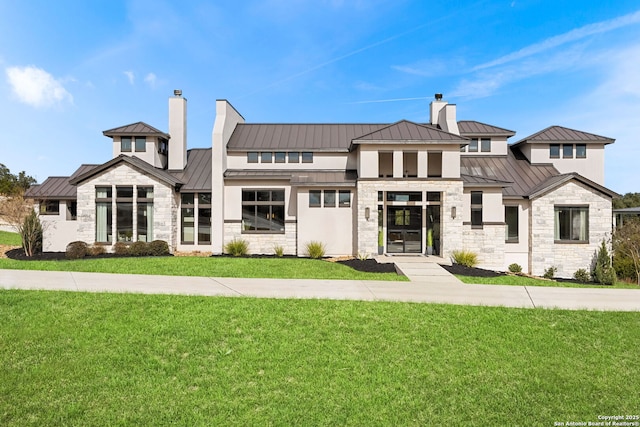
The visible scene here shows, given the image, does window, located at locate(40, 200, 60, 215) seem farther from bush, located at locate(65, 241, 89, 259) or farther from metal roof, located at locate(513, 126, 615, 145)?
metal roof, located at locate(513, 126, 615, 145)

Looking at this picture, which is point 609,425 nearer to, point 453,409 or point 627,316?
point 453,409

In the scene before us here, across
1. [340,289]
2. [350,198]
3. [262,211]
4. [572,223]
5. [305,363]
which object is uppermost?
[350,198]

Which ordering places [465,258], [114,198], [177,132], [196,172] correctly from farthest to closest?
[177,132] < [196,172] < [114,198] < [465,258]

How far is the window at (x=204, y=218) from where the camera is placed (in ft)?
64.8

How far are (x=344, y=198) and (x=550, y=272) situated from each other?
38.2 ft

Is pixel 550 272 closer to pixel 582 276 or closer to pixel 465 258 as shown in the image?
pixel 582 276

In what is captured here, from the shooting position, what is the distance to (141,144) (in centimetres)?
2092

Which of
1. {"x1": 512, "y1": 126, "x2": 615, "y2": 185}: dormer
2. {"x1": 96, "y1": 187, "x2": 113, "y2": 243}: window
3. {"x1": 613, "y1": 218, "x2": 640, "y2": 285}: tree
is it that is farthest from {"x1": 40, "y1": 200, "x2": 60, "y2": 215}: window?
{"x1": 613, "y1": 218, "x2": 640, "y2": 285}: tree

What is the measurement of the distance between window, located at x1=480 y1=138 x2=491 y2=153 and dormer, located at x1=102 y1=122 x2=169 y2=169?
20.3 metres

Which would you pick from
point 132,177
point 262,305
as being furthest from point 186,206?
point 262,305

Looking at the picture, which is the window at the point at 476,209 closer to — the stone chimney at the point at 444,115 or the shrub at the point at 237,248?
the stone chimney at the point at 444,115

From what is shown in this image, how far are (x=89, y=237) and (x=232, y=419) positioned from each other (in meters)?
18.9

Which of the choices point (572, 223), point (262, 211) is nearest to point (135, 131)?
point (262, 211)

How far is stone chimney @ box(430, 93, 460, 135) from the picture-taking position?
2080 cm
